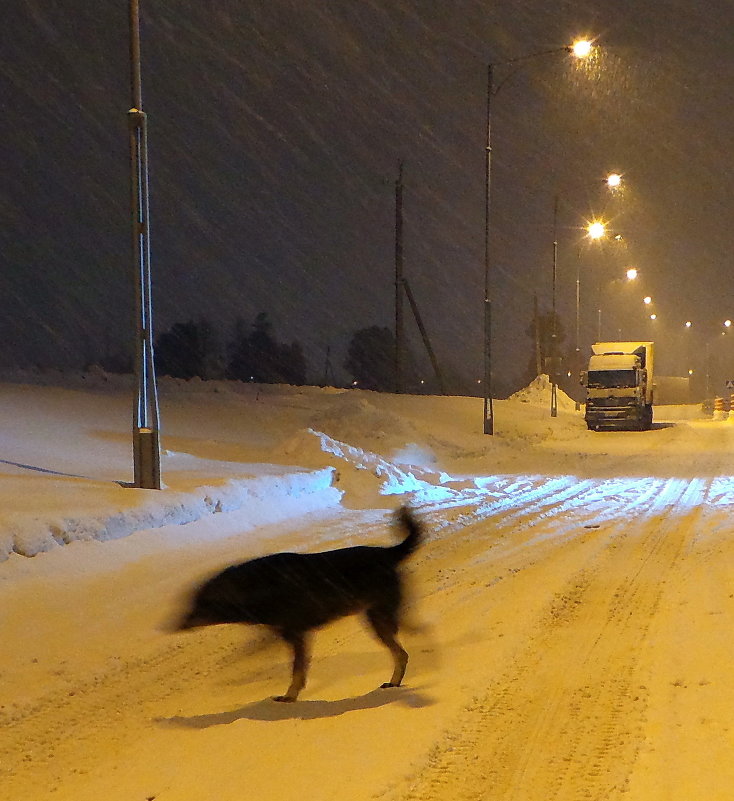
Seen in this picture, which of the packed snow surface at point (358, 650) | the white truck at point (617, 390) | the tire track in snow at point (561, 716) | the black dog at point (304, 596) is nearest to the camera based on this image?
the tire track in snow at point (561, 716)

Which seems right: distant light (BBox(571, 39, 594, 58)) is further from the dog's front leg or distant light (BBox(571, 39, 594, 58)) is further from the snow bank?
the dog's front leg

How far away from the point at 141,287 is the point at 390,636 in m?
7.31

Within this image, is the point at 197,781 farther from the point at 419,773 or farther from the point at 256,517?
the point at 256,517

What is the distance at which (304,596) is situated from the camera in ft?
18.6

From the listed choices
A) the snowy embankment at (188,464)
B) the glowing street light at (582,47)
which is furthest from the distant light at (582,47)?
the snowy embankment at (188,464)

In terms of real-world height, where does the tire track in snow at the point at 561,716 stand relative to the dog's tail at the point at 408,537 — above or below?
below

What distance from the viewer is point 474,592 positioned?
344 inches

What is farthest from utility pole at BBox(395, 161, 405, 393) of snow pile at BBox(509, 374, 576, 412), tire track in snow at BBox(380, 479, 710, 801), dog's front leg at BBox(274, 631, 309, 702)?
dog's front leg at BBox(274, 631, 309, 702)

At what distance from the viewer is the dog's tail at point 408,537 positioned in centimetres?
595

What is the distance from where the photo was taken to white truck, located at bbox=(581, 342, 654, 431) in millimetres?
42531

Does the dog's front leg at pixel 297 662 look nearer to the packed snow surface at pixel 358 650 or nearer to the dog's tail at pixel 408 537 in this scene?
the packed snow surface at pixel 358 650

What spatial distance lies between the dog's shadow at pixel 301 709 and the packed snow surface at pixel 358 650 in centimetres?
2

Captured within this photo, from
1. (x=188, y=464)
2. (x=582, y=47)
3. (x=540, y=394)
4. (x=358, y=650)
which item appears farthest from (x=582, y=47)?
(x=540, y=394)

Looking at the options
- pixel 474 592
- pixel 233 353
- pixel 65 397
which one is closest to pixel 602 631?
pixel 474 592
